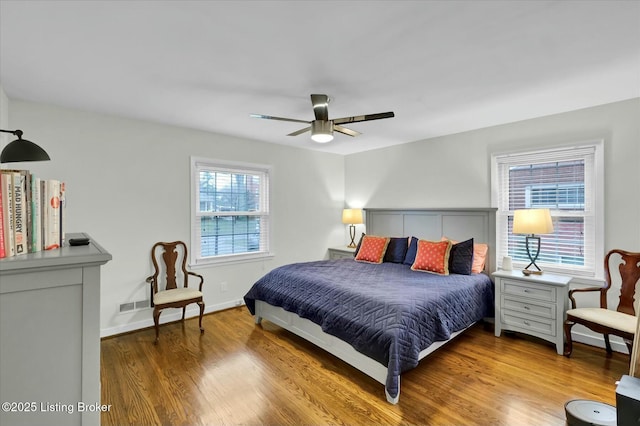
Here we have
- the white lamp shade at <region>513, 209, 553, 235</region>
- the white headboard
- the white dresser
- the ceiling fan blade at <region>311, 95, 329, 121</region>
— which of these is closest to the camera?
the white dresser

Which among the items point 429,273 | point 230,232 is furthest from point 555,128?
point 230,232

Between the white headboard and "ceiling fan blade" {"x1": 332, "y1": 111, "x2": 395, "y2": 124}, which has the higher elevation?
"ceiling fan blade" {"x1": 332, "y1": 111, "x2": 395, "y2": 124}

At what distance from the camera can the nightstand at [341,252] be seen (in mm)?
5152

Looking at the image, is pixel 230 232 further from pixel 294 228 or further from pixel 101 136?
pixel 101 136

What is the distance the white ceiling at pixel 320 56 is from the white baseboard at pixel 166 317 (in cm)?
239

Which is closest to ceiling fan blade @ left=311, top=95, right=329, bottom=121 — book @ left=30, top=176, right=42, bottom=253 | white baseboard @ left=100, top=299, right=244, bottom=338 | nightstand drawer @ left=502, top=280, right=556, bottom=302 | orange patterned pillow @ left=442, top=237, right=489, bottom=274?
book @ left=30, top=176, right=42, bottom=253

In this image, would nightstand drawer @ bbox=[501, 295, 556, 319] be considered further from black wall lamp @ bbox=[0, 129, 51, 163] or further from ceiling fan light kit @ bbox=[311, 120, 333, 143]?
black wall lamp @ bbox=[0, 129, 51, 163]

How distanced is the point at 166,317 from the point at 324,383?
2.34 m

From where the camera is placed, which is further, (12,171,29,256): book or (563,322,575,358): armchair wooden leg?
(563,322,575,358): armchair wooden leg

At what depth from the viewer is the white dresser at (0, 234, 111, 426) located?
0.84 metres

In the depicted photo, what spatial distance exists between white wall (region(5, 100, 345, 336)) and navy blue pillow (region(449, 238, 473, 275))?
8.64 feet

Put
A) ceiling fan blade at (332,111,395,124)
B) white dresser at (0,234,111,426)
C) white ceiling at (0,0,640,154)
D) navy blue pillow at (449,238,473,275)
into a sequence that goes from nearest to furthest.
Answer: white dresser at (0,234,111,426) → white ceiling at (0,0,640,154) → ceiling fan blade at (332,111,395,124) → navy blue pillow at (449,238,473,275)

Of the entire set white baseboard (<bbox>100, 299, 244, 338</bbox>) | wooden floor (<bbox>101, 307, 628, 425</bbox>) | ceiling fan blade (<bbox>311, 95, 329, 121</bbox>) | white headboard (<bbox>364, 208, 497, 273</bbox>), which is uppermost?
ceiling fan blade (<bbox>311, 95, 329, 121</bbox>)

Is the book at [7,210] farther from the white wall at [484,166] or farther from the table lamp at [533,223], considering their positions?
the white wall at [484,166]
